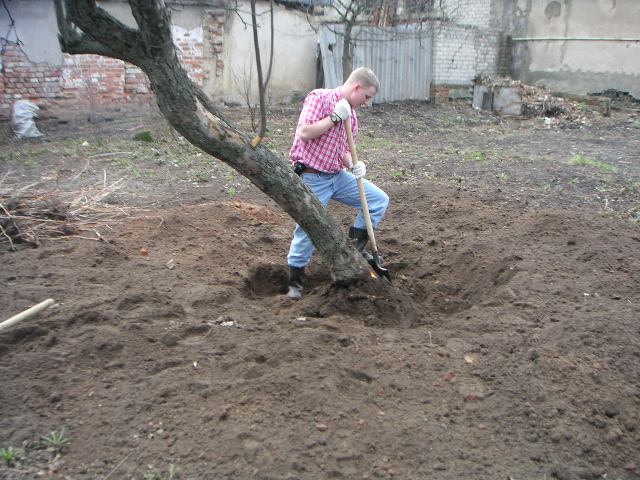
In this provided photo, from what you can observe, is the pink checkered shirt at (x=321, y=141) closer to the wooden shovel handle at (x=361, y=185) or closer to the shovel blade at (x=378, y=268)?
the wooden shovel handle at (x=361, y=185)

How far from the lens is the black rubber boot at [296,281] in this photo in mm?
4289

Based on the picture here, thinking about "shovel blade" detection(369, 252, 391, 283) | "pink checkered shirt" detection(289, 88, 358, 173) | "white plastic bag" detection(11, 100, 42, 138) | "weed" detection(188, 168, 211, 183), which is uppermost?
"pink checkered shirt" detection(289, 88, 358, 173)

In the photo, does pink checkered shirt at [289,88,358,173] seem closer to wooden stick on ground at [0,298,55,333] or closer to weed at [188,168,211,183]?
wooden stick on ground at [0,298,55,333]

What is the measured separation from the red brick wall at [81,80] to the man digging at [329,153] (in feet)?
24.5

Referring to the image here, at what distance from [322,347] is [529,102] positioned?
41.9 ft

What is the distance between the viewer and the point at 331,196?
14.4 ft

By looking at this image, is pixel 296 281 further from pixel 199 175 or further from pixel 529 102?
pixel 529 102

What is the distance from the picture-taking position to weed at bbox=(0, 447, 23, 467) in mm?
2320

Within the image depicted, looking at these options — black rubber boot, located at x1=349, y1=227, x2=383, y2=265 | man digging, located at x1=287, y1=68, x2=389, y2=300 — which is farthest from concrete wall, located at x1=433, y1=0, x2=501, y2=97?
man digging, located at x1=287, y1=68, x2=389, y2=300

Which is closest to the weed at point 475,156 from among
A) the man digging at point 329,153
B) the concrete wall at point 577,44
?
the man digging at point 329,153

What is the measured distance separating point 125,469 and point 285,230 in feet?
11.3

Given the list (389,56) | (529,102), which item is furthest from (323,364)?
(389,56)

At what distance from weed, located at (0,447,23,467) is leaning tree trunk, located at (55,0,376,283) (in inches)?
70.2

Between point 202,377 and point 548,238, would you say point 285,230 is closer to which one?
point 548,238
